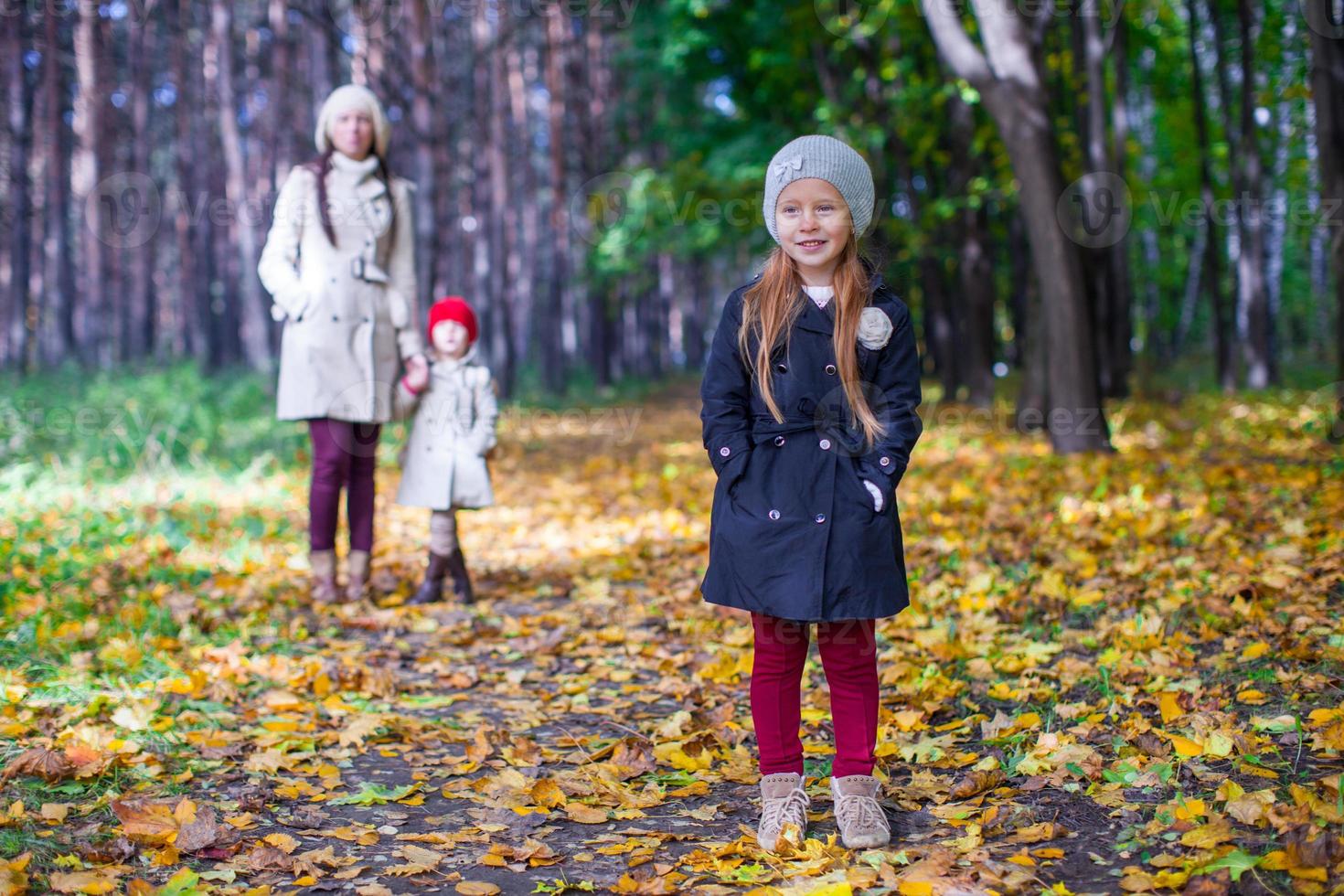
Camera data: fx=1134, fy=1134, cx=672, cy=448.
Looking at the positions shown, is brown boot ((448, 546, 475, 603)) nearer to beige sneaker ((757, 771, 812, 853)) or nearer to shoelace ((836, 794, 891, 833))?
beige sneaker ((757, 771, 812, 853))

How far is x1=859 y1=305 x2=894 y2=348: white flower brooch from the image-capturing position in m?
3.11

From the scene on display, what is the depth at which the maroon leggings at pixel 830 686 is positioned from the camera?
318 centimetres

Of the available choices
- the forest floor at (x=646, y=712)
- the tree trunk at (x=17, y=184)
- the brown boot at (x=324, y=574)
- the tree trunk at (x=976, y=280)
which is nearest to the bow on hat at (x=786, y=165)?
the forest floor at (x=646, y=712)

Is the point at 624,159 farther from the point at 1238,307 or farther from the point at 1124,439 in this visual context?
the point at 1124,439

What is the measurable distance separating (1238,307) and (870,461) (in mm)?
26019

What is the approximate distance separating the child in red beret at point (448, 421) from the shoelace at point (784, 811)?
3102mm

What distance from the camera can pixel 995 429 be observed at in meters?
13.1

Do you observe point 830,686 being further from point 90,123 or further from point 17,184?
point 90,123

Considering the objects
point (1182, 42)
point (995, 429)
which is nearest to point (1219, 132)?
point (1182, 42)

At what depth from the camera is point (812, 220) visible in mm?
3119

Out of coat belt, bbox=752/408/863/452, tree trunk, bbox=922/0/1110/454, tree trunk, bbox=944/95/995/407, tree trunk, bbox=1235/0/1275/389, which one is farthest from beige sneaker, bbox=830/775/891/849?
tree trunk, bbox=1235/0/1275/389

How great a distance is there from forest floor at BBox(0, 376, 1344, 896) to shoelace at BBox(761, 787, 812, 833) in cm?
9

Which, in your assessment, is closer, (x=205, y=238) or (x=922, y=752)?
(x=922, y=752)

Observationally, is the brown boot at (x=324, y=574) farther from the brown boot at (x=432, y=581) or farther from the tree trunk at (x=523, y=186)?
the tree trunk at (x=523, y=186)
